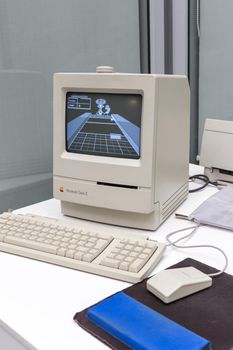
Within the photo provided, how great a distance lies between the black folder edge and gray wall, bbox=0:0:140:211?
2.90ft

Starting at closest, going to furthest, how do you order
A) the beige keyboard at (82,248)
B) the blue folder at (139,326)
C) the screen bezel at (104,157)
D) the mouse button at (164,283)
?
the blue folder at (139,326), the mouse button at (164,283), the beige keyboard at (82,248), the screen bezel at (104,157)

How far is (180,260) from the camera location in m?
0.84

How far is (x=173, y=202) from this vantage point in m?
1.09

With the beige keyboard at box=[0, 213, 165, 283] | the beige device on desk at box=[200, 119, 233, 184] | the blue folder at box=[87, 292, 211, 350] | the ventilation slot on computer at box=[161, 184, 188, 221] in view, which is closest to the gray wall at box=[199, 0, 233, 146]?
the beige device on desk at box=[200, 119, 233, 184]

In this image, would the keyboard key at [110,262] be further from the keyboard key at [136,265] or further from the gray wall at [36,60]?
the gray wall at [36,60]

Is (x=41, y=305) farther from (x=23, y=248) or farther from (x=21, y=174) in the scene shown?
(x=21, y=174)

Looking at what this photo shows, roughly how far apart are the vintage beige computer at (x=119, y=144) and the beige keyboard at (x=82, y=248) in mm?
110

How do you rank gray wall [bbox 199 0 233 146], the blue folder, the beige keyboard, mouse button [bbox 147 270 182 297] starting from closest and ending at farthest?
the blue folder < mouse button [bbox 147 270 182 297] < the beige keyboard < gray wall [bbox 199 0 233 146]

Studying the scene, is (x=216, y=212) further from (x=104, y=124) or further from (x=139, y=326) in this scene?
(x=139, y=326)

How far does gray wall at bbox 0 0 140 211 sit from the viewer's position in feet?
4.51

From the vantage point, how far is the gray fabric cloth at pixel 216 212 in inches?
39.0

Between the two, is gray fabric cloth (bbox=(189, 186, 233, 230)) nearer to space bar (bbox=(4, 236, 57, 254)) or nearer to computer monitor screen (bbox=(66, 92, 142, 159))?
computer monitor screen (bbox=(66, 92, 142, 159))

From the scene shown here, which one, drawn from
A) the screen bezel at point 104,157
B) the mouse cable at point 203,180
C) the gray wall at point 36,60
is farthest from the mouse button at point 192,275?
the gray wall at point 36,60

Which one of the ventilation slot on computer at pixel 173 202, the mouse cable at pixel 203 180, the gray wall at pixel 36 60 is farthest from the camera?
the gray wall at pixel 36 60
